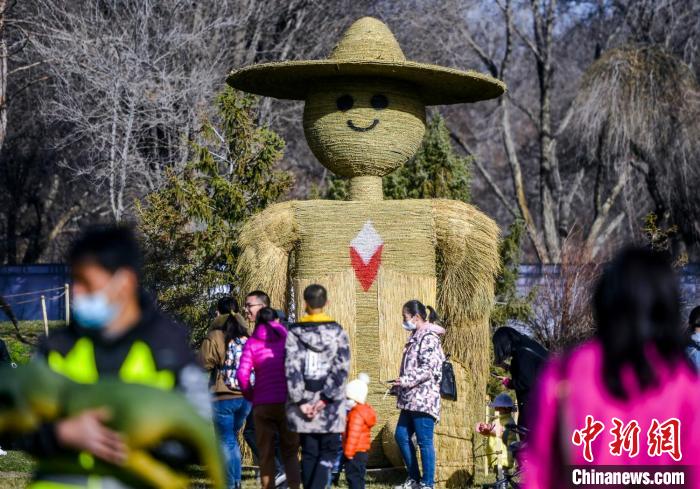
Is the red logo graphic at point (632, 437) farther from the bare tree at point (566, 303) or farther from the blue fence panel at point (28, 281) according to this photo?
the blue fence panel at point (28, 281)

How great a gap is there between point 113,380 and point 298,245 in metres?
6.76

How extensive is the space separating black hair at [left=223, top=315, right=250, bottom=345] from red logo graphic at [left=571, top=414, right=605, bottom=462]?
17.8 feet

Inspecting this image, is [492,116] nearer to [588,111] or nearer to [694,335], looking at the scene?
[588,111]

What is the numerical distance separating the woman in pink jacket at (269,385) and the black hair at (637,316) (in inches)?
175

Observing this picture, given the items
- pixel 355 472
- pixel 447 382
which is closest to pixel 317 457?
pixel 355 472

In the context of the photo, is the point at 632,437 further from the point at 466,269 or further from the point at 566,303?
the point at 566,303

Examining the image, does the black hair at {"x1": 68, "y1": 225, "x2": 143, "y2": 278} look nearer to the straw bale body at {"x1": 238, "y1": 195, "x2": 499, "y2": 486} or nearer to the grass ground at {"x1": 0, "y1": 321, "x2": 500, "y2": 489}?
the grass ground at {"x1": 0, "y1": 321, "x2": 500, "y2": 489}

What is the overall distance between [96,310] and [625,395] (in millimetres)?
1574

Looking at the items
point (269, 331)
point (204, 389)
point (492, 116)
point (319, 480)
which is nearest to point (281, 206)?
point (269, 331)

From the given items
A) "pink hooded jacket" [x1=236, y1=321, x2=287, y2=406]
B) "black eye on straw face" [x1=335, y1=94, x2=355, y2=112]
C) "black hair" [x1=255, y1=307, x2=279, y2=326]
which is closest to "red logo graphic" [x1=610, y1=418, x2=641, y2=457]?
"pink hooded jacket" [x1=236, y1=321, x2=287, y2=406]

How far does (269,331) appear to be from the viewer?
7.84 m

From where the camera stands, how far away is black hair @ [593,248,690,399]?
3.45 meters

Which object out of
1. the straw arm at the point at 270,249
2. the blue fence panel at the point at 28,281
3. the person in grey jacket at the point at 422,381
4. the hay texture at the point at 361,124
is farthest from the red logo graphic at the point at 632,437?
the blue fence panel at the point at 28,281

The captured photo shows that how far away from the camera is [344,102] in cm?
1027
